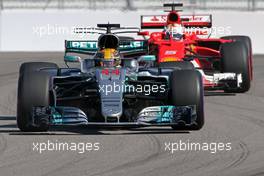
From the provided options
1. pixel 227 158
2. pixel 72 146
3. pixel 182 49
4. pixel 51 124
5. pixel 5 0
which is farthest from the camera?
pixel 5 0

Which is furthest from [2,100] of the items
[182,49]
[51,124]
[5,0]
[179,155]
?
[5,0]

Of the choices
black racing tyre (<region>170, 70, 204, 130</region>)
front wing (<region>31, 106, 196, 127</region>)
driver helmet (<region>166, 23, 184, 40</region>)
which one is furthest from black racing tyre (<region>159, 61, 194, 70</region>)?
driver helmet (<region>166, 23, 184, 40</region>)

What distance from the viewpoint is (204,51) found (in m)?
19.9

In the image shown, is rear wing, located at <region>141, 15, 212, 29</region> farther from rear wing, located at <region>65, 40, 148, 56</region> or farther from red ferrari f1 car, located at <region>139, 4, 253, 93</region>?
rear wing, located at <region>65, 40, 148, 56</region>

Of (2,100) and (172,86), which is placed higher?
(172,86)

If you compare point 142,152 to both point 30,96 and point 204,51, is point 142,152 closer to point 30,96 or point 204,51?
point 30,96

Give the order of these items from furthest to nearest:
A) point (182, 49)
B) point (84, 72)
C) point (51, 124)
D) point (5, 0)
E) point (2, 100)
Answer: point (5, 0)
point (182, 49)
point (2, 100)
point (84, 72)
point (51, 124)

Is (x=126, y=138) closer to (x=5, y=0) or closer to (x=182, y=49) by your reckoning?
(x=182, y=49)

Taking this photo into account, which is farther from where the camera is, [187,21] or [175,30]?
[187,21]

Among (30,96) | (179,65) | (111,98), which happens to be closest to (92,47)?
(179,65)

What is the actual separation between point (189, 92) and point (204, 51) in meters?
7.20

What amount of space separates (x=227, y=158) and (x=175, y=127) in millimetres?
2343

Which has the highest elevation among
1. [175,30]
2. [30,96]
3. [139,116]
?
Result: [30,96]

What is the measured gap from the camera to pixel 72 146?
Answer: 11828mm
